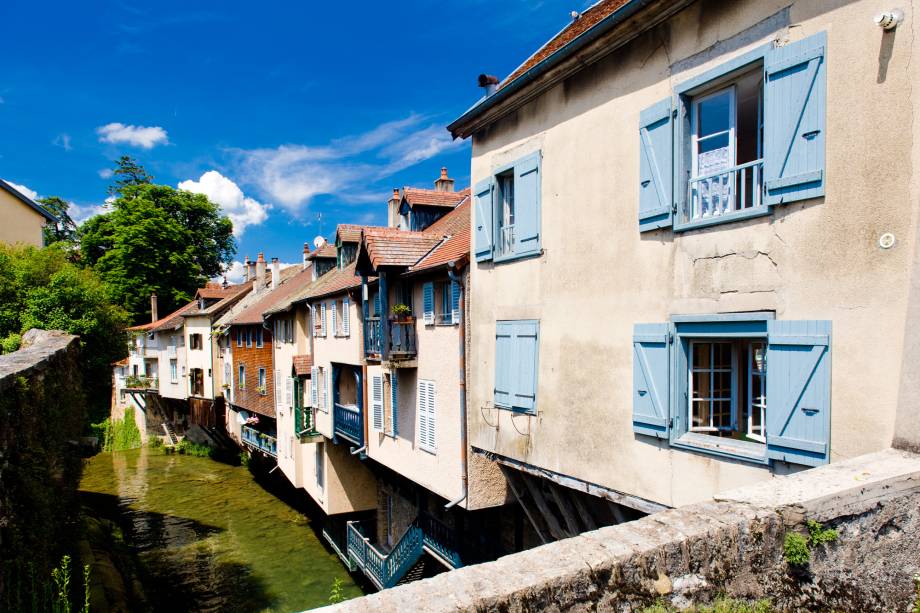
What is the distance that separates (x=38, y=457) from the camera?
27.8 ft

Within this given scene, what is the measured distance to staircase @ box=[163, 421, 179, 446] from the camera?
43.9 meters

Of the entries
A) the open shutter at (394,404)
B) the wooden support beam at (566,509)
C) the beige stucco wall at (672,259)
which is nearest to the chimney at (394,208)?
the open shutter at (394,404)

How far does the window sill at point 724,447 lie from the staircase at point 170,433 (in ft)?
150

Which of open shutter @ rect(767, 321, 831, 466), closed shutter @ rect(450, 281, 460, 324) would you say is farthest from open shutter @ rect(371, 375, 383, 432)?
open shutter @ rect(767, 321, 831, 466)

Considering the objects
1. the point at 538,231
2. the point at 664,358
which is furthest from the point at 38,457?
the point at 664,358

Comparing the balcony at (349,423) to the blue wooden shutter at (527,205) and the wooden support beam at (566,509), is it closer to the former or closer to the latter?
the wooden support beam at (566,509)

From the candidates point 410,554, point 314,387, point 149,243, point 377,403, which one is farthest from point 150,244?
point 410,554

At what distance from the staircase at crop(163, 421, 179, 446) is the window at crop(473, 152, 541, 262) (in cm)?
4213

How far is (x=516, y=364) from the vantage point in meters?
9.10

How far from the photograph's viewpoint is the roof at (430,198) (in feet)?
57.7

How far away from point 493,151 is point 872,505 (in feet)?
24.8

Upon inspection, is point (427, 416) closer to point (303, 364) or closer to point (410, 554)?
point (410, 554)

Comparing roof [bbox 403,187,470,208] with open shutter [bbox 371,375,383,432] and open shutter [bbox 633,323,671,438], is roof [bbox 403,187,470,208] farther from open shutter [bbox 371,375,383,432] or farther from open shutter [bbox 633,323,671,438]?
open shutter [bbox 633,323,671,438]

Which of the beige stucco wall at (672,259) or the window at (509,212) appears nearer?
the beige stucco wall at (672,259)
